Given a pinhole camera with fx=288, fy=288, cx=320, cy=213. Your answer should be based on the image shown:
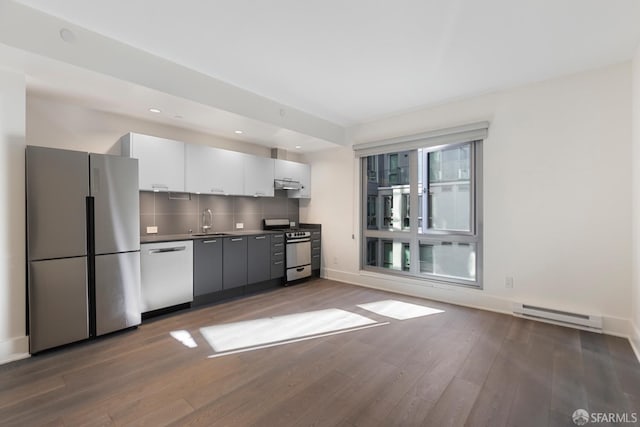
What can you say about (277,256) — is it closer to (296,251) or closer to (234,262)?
(296,251)

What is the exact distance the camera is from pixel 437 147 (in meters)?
4.09

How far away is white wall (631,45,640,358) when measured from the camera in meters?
2.54

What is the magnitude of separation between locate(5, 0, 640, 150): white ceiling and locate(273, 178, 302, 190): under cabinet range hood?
1814 mm

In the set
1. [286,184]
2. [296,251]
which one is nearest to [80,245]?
[296,251]

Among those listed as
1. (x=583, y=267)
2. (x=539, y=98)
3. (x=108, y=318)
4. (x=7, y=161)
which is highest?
(x=539, y=98)

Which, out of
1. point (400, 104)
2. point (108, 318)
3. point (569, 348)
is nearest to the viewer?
point (569, 348)

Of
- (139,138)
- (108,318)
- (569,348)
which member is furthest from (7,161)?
(569,348)

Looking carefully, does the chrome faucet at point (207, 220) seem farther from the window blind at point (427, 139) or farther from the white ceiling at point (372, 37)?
the window blind at point (427, 139)

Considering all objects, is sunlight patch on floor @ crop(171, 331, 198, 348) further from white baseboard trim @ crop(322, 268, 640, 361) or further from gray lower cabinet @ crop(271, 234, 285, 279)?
white baseboard trim @ crop(322, 268, 640, 361)

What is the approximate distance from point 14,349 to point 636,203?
219 inches

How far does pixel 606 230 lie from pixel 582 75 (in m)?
1.63

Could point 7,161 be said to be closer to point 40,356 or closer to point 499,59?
point 40,356

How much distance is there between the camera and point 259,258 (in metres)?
4.38

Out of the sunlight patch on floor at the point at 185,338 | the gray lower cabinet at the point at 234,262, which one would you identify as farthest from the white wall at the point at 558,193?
the sunlight patch on floor at the point at 185,338
